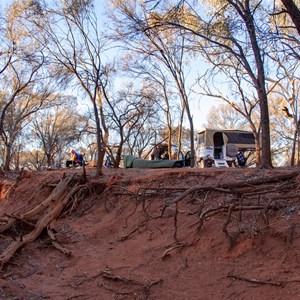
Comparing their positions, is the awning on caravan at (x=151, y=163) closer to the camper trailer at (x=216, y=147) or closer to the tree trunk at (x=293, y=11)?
the camper trailer at (x=216, y=147)

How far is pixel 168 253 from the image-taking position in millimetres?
6688

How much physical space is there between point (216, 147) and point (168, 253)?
16.0 m

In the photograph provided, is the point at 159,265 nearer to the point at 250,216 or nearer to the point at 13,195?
the point at 250,216

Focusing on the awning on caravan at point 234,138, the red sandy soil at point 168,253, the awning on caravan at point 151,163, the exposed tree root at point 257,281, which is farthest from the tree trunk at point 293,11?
the awning on caravan at point 234,138

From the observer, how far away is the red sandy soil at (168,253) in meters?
5.43

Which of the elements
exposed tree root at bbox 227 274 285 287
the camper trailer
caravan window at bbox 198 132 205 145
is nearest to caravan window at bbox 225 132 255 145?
the camper trailer

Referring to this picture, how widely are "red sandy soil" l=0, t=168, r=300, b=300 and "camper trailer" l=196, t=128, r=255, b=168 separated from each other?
11.4 meters

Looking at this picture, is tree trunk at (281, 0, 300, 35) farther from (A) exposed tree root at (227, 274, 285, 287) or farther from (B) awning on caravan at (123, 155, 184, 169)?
(B) awning on caravan at (123, 155, 184, 169)

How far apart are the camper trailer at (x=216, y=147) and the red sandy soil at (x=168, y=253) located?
1139 cm

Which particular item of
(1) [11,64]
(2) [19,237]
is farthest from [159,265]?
(1) [11,64]

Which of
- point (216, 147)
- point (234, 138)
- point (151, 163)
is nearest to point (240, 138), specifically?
point (234, 138)

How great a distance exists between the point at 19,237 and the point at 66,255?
135cm

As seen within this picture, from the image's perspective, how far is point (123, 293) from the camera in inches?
228

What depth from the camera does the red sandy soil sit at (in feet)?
17.8
